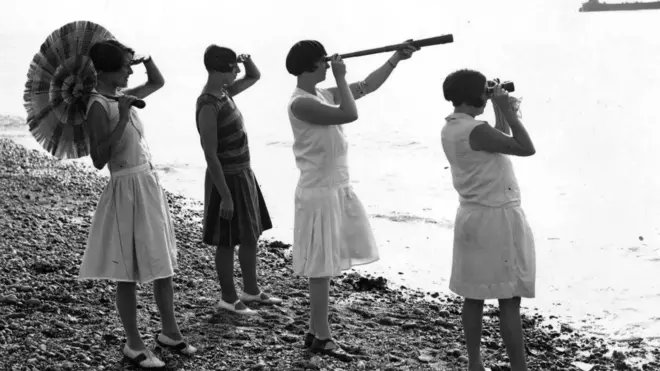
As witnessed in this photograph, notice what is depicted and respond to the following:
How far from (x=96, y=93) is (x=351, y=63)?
24.0 metres

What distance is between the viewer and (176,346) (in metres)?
5.05

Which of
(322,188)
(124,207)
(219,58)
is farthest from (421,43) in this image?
(124,207)

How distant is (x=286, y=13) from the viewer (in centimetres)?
3853

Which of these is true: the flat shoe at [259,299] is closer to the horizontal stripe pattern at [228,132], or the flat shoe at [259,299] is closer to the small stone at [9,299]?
the horizontal stripe pattern at [228,132]

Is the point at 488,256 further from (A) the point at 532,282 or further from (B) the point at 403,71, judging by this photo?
(B) the point at 403,71

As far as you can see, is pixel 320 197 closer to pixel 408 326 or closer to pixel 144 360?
pixel 144 360

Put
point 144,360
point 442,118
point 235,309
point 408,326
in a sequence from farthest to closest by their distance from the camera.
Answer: point 442,118
point 408,326
point 235,309
point 144,360

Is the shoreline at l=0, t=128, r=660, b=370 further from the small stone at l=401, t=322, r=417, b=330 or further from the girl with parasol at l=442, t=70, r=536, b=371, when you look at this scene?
the girl with parasol at l=442, t=70, r=536, b=371

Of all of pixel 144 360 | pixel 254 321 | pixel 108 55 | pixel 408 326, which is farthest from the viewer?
pixel 408 326

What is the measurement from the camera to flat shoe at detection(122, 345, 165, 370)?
4.76m

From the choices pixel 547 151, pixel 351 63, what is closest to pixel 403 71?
pixel 351 63

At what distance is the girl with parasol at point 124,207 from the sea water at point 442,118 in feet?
3.92

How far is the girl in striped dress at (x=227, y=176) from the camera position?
5488mm

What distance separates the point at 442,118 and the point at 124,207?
50.7 ft
